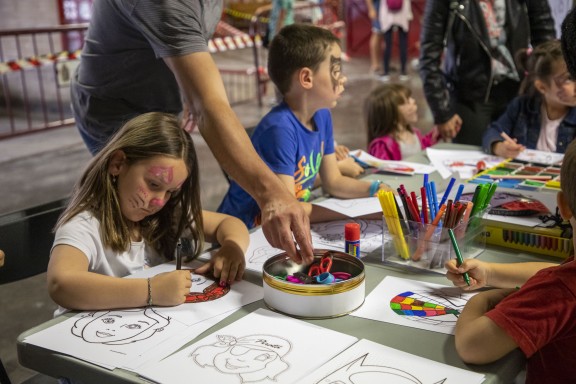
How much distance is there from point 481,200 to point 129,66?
0.99 m

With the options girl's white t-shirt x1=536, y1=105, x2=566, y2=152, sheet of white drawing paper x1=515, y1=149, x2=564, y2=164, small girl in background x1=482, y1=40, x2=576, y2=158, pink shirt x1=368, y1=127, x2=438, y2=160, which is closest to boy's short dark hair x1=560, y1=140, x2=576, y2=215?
sheet of white drawing paper x1=515, y1=149, x2=564, y2=164

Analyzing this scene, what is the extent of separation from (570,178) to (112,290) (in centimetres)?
85

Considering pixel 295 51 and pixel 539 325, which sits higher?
pixel 295 51

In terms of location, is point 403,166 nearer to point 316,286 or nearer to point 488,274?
point 488,274

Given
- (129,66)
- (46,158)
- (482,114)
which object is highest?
(129,66)

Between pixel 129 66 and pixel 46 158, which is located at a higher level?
pixel 129 66

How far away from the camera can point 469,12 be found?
9.86ft

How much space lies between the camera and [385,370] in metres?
1.06


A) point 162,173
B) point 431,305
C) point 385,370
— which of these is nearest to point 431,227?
point 431,305

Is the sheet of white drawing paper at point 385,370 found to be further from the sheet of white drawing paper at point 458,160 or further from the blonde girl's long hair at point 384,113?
the blonde girl's long hair at point 384,113

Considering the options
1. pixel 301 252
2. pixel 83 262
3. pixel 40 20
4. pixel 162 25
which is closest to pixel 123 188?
pixel 83 262

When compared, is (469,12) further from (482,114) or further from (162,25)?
(162,25)

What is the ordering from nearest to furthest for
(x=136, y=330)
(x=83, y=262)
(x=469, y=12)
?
(x=136, y=330), (x=83, y=262), (x=469, y=12)

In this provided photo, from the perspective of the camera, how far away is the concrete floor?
2.90 m
